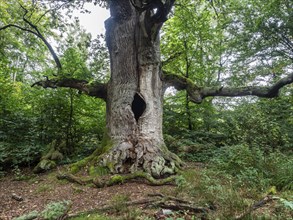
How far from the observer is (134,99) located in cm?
558

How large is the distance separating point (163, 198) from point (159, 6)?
3.47m

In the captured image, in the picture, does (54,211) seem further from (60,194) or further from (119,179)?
(119,179)

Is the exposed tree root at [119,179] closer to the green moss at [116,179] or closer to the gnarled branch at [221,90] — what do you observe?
the green moss at [116,179]

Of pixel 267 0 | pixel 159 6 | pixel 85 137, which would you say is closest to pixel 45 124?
pixel 85 137

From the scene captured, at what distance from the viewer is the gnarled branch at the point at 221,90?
5.39 meters

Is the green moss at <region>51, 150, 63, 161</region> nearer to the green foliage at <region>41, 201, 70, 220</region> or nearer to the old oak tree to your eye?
the old oak tree

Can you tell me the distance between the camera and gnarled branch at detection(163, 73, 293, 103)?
539 cm

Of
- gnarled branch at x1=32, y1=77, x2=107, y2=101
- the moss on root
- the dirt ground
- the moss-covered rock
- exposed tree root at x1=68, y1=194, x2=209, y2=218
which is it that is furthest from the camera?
gnarled branch at x1=32, y1=77, x2=107, y2=101


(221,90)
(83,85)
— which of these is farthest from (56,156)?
(221,90)

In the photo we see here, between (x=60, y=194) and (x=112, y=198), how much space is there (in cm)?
106

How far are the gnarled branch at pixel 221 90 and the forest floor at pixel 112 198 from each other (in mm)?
2495

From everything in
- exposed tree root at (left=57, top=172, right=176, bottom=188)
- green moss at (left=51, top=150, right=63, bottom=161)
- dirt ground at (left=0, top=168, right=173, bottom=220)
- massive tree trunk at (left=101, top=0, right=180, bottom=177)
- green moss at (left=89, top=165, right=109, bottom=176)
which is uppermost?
massive tree trunk at (left=101, top=0, right=180, bottom=177)

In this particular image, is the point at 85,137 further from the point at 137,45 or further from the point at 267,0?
the point at 267,0

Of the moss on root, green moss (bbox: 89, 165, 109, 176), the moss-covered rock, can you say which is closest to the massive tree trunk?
green moss (bbox: 89, 165, 109, 176)
